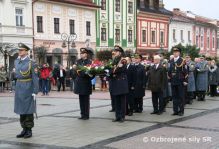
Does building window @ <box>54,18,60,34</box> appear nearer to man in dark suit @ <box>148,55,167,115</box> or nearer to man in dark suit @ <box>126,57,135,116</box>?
man in dark suit @ <box>126,57,135,116</box>

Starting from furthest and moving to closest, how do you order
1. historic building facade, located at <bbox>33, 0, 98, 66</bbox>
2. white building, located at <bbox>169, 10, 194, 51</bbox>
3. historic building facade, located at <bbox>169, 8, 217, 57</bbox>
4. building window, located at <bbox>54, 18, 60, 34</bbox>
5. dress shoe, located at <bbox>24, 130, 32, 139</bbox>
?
1. historic building facade, located at <bbox>169, 8, 217, 57</bbox>
2. white building, located at <bbox>169, 10, 194, 51</bbox>
3. building window, located at <bbox>54, 18, 60, 34</bbox>
4. historic building facade, located at <bbox>33, 0, 98, 66</bbox>
5. dress shoe, located at <bbox>24, 130, 32, 139</bbox>

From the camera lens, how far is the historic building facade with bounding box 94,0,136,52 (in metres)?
43.9

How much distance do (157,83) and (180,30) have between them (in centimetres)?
4609

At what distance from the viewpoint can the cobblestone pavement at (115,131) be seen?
816cm

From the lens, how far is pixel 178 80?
39.4 ft

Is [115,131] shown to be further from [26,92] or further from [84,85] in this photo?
[84,85]

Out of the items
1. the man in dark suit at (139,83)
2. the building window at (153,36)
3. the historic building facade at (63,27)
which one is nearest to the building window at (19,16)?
the historic building facade at (63,27)

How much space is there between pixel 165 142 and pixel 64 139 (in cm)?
196

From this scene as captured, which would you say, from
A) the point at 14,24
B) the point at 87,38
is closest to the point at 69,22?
the point at 87,38

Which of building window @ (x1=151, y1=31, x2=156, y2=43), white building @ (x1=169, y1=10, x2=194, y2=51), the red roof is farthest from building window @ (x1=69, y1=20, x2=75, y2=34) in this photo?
white building @ (x1=169, y1=10, x2=194, y2=51)

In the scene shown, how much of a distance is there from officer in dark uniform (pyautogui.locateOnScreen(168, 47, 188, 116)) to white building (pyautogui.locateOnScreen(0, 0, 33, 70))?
2168cm

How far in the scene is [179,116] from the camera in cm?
1183

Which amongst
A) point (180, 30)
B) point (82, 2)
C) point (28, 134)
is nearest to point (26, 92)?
point (28, 134)

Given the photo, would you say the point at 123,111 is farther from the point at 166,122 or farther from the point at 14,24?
the point at 14,24
